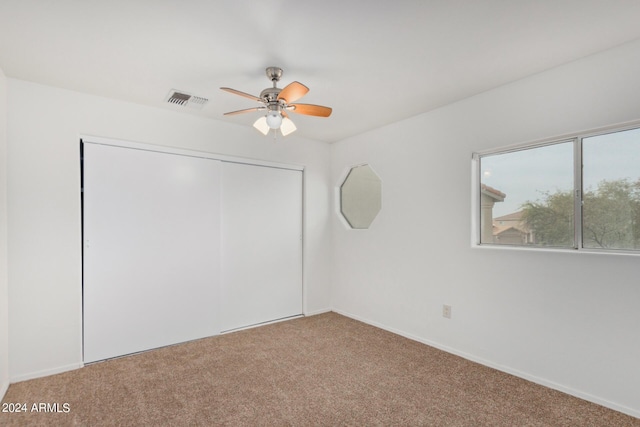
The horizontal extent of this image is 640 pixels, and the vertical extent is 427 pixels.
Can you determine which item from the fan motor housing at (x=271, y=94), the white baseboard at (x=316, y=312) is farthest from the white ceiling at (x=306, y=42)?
the white baseboard at (x=316, y=312)

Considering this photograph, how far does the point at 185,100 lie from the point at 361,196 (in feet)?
7.77

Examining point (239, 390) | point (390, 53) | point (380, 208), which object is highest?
point (390, 53)

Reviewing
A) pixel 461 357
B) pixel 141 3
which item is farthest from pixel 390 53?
pixel 461 357

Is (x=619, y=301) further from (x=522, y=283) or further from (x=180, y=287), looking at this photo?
(x=180, y=287)

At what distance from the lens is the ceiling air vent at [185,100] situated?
293cm

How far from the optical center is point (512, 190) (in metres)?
2.83

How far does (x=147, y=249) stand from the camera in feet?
10.5

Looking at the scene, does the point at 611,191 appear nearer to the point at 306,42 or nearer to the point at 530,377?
the point at 530,377

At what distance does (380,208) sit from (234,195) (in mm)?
1760

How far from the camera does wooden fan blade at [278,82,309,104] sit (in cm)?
214

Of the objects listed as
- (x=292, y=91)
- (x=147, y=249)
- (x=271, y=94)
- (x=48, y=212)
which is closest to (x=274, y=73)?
(x=271, y=94)

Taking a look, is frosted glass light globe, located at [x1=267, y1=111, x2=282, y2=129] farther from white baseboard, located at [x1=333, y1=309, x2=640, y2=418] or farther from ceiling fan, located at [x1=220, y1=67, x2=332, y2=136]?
white baseboard, located at [x1=333, y1=309, x2=640, y2=418]

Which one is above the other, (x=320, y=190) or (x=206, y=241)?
(x=320, y=190)

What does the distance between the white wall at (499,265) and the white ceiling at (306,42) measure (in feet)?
0.85
